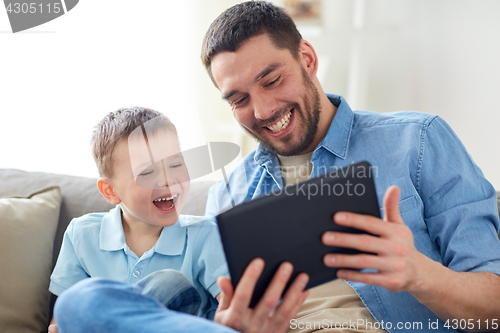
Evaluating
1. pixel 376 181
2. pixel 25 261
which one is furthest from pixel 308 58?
pixel 25 261

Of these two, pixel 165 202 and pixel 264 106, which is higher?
pixel 264 106

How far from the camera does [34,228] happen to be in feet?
3.86

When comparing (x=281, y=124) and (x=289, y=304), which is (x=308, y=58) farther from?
(x=289, y=304)

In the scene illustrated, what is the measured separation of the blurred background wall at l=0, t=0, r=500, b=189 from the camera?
5.14 ft

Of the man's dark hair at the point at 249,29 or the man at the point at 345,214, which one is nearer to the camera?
the man at the point at 345,214

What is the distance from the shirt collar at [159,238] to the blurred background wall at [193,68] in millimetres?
576

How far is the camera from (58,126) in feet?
6.13

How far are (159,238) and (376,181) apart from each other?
1.76 feet

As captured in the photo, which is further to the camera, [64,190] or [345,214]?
[64,190]

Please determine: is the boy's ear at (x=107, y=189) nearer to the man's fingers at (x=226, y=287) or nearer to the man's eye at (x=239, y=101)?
the man's eye at (x=239, y=101)

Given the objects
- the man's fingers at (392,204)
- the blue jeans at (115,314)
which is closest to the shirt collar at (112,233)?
the blue jeans at (115,314)

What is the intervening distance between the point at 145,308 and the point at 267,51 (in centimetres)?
69

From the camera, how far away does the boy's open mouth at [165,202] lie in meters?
0.98

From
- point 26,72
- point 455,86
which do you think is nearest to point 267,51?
point 455,86
